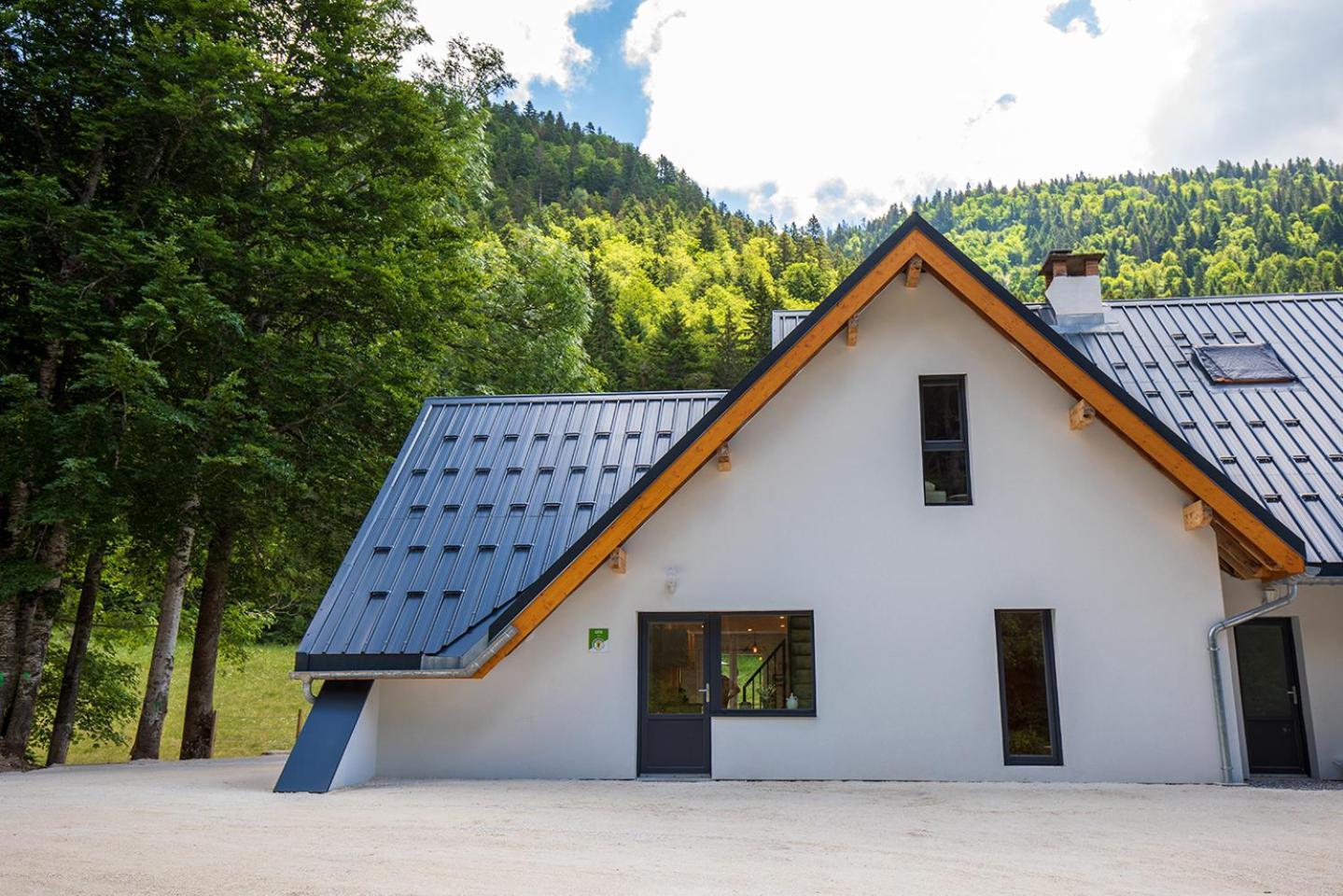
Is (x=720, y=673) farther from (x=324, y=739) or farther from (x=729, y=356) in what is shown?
(x=729, y=356)

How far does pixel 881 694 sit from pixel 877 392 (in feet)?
10.8

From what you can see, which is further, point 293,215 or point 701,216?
point 701,216

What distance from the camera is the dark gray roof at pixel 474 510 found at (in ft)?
31.2

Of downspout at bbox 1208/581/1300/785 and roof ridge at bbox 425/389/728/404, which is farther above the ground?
roof ridge at bbox 425/389/728/404

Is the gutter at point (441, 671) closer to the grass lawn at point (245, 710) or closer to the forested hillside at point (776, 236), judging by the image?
the grass lawn at point (245, 710)

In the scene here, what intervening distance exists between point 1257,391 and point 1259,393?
40mm

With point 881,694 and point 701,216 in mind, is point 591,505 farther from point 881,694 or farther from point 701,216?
point 701,216

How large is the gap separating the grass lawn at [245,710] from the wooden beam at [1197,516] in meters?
17.3

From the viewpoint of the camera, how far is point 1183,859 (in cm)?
566

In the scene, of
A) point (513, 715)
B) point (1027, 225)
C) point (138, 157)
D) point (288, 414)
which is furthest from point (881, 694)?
point (1027, 225)

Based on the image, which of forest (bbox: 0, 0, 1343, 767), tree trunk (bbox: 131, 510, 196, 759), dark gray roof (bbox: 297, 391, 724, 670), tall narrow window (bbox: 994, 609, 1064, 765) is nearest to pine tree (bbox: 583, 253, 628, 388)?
forest (bbox: 0, 0, 1343, 767)

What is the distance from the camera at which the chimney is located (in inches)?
512

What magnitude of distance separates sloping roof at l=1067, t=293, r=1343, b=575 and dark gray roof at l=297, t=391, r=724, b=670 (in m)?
5.69

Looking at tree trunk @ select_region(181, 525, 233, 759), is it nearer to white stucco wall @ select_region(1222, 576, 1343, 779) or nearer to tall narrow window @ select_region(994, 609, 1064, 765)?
tall narrow window @ select_region(994, 609, 1064, 765)
